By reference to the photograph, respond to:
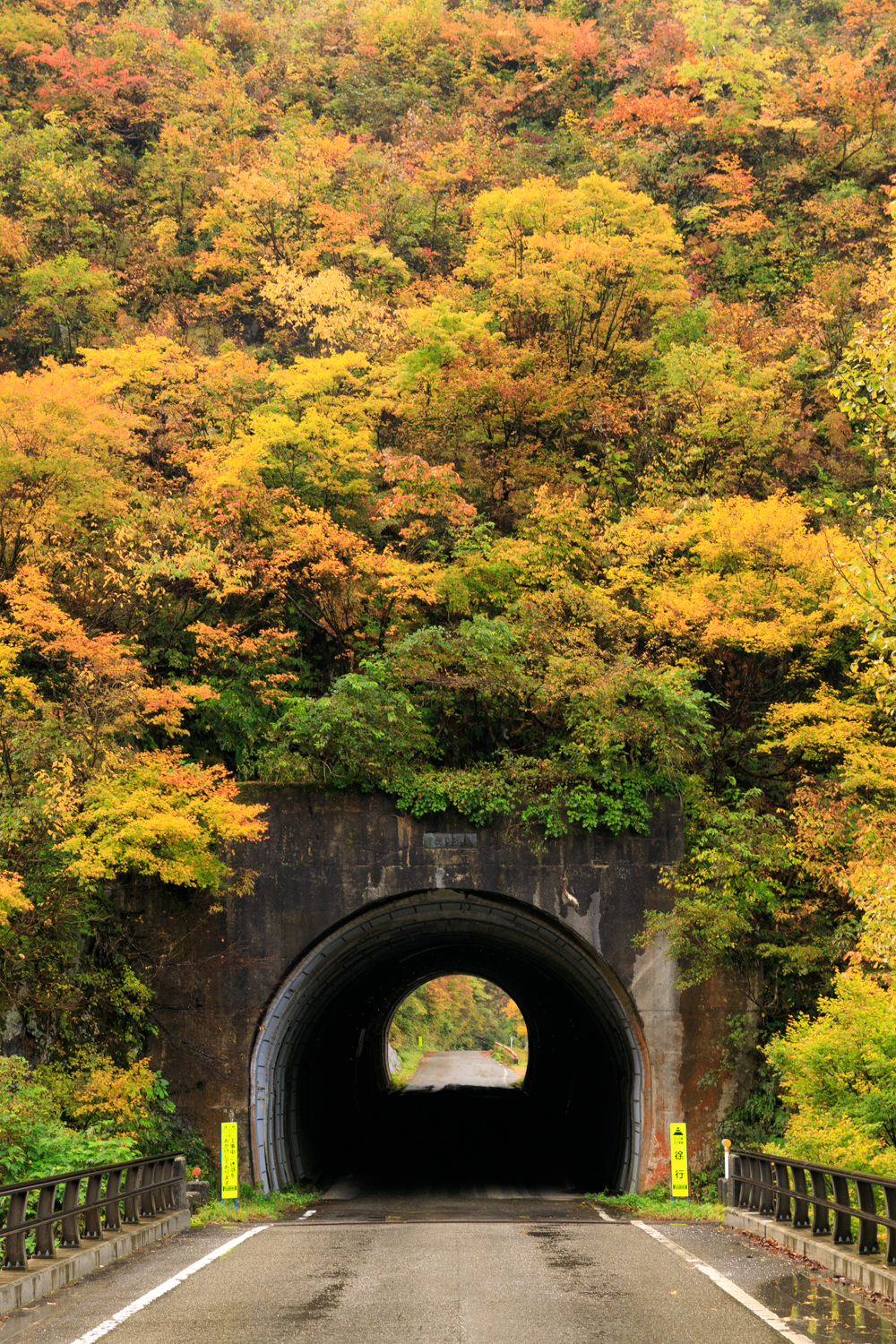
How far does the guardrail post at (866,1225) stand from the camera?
9.35 meters

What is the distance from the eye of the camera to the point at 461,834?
1931 cm

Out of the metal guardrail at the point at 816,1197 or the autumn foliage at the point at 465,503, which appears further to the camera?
the autumn foliage at the point at 465,503

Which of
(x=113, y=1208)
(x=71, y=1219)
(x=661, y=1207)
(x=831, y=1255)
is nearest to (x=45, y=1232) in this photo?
(x=71, y=1219)

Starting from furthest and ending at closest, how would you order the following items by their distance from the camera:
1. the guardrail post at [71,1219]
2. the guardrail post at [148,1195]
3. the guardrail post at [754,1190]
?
1. the guardrail post at [754,1190]
2. the guardrail post at [148,1195]
3. the guardrail post at [71,1219]

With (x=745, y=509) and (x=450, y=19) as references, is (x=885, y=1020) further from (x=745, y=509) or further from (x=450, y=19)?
(x=450, y=19)

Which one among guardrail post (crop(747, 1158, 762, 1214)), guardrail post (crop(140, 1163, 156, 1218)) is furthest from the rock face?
guardrail post (crop(140, 1163, 156, 1218))

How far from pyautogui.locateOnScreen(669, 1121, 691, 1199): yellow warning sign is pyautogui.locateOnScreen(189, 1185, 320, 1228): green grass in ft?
19.0

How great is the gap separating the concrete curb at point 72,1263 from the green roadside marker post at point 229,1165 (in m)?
3.82

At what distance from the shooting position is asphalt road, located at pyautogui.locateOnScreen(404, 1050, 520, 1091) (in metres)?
47.2

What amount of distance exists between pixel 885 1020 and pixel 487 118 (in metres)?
34.3

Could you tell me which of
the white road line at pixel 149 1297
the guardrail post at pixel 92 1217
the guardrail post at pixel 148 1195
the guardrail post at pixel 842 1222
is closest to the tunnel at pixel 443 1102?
the guardrail post at pixel 148 1195

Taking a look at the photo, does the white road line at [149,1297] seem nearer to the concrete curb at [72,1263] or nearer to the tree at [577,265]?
the concrete curb at [72,1263]

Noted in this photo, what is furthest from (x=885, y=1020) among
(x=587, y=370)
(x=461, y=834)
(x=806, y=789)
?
(x=587, y=370)

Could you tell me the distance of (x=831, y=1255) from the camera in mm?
9883
